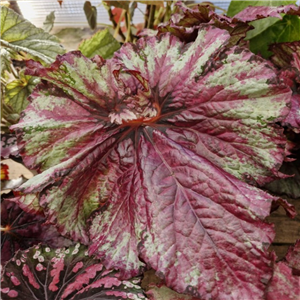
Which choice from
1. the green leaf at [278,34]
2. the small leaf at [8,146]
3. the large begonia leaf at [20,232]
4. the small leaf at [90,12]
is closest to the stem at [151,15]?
the small leaf at [90,12]

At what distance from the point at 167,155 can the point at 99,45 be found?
21.3 inches

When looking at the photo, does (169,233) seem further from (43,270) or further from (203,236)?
(43,270)

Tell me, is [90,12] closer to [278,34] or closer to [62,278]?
[278,34]

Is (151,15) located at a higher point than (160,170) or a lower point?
higher

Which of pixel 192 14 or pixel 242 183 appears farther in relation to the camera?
pixel 192 14

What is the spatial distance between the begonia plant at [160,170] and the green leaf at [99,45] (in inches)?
14.4

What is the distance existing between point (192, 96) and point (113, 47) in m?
0.50

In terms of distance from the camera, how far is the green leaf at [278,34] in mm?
870

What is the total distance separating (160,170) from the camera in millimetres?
566

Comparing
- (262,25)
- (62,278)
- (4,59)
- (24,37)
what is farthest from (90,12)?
(62,278)

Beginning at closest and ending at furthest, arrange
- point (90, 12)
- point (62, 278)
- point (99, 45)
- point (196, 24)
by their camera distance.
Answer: point (62, 278)
point (196, 24)
point (99, 45)
point (90, 12)

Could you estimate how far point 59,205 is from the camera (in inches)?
22.9

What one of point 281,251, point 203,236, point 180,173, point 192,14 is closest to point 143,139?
point 180,173

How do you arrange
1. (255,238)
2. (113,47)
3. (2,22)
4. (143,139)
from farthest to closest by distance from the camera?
(113,47) → (2,22) → (143,139) → (255,238)
